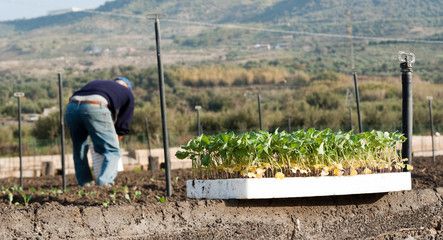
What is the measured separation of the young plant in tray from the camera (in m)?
3.27

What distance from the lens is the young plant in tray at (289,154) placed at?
10.7ft

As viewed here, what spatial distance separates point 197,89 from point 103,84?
36595 millimetres

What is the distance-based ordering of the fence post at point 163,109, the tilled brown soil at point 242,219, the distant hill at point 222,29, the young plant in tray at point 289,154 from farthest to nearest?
1. the distant hill at point 222,29
2. the fence post at point 163,109
3. the young plant in tray at point 289,154
4. the tilled brown soil at point 242,219

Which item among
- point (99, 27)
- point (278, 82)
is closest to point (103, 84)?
point (278, 82)

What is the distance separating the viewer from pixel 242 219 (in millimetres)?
3113

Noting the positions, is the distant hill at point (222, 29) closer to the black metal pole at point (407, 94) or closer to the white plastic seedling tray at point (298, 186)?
the black metal pole at point (407, 94)

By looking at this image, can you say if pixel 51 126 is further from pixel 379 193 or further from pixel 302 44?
pixel 302 44

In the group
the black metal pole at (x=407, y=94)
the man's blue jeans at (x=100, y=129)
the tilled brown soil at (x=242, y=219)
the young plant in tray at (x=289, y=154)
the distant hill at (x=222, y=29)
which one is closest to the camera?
the tilled brown soil at (x=242, y=219)

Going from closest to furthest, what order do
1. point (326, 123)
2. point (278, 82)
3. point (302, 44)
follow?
point (326, 123)
point (278, 82)
point (302, 44)

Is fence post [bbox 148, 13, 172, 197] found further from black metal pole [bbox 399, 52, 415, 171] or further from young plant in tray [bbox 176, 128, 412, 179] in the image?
black metal pole [bbox 399, 52, 415, 171]

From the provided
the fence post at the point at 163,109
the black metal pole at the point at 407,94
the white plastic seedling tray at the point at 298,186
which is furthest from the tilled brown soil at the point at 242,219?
the fence post at the point at 163,109

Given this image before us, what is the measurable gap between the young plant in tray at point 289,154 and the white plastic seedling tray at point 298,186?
0.23 ft

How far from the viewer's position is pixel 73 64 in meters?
53.1

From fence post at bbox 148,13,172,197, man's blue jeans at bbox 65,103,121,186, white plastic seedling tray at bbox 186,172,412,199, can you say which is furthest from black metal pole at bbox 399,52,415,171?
Result: man's blue jeans at bbox 65,103,121,186
